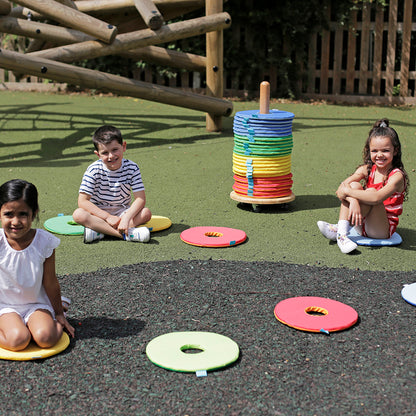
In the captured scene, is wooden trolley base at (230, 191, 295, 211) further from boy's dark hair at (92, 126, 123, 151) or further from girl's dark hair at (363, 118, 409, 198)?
boy's dark hair at (92, 126, 123, 151)

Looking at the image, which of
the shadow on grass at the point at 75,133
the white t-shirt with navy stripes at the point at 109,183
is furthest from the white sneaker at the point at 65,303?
the shadow on grass at the point at 75,133

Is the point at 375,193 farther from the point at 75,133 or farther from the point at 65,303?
the point at 75,133

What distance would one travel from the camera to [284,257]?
4559mm

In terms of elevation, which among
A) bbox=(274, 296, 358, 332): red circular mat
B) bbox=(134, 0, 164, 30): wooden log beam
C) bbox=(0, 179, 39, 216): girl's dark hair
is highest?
bbox=(134, 0, 164, 30): wooden log beam

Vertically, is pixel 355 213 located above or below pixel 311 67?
below

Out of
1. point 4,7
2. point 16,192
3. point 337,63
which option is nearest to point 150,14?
point 4,7

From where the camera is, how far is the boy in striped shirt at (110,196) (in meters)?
4.92

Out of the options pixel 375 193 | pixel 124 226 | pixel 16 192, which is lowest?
pixel 124 226

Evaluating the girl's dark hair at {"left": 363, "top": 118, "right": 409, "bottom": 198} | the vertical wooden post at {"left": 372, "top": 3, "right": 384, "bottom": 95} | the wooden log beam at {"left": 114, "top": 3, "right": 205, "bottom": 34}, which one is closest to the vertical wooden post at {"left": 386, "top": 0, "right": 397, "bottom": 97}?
the vertical wooden post at {"left": 372, "top": 3, "right": 384, "bottom": 95}

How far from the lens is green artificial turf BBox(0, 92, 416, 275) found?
467 cm

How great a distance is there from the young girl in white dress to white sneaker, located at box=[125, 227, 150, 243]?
1625mm

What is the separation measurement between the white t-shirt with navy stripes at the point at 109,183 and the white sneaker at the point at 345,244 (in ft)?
5.28

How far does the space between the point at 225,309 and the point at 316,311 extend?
20.3 inches

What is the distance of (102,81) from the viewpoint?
8430mm
